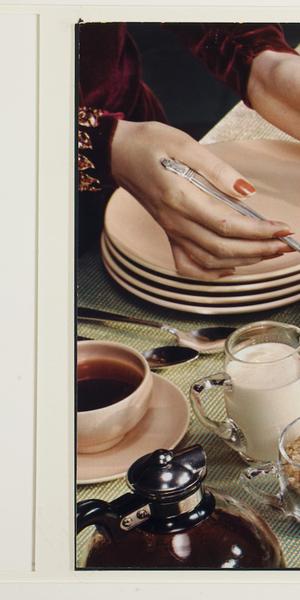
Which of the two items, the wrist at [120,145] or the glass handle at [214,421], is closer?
the glass handle at [214,421]

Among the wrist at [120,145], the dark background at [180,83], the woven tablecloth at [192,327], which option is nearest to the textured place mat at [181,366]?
the woven tablecloth at [192,327]

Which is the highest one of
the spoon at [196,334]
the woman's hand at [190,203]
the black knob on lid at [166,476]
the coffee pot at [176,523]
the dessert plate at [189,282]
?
the woman's hand at [190,203]

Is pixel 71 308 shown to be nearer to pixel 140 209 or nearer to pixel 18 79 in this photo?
pixel 140 209

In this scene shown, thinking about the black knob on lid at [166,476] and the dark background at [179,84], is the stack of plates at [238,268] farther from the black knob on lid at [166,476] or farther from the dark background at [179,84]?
the black knob on lid at [166,476]

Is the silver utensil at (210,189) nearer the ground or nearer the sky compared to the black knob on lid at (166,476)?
nearer the sky

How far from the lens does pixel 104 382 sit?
118cm

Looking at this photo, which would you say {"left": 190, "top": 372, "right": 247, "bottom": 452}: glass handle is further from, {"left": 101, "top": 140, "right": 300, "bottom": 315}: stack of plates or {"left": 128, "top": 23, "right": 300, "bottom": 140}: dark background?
{"left": 128, "top": 23, "right": 300, "bottom": 140}: dark background

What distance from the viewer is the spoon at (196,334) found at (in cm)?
121

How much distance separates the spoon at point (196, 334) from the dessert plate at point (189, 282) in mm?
47

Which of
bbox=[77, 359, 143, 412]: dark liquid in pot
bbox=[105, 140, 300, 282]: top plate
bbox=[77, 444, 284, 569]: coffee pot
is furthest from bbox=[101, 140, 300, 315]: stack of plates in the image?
bbox=[77, 444, 284, 569]: coffee pot

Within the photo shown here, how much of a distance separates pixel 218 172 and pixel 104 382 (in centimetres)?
29

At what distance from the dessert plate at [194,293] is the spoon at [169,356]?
0.20 ft

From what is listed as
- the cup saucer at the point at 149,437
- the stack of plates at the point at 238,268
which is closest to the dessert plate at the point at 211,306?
the stack of plates at the point at 238,268

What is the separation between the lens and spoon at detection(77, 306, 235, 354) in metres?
1.21
